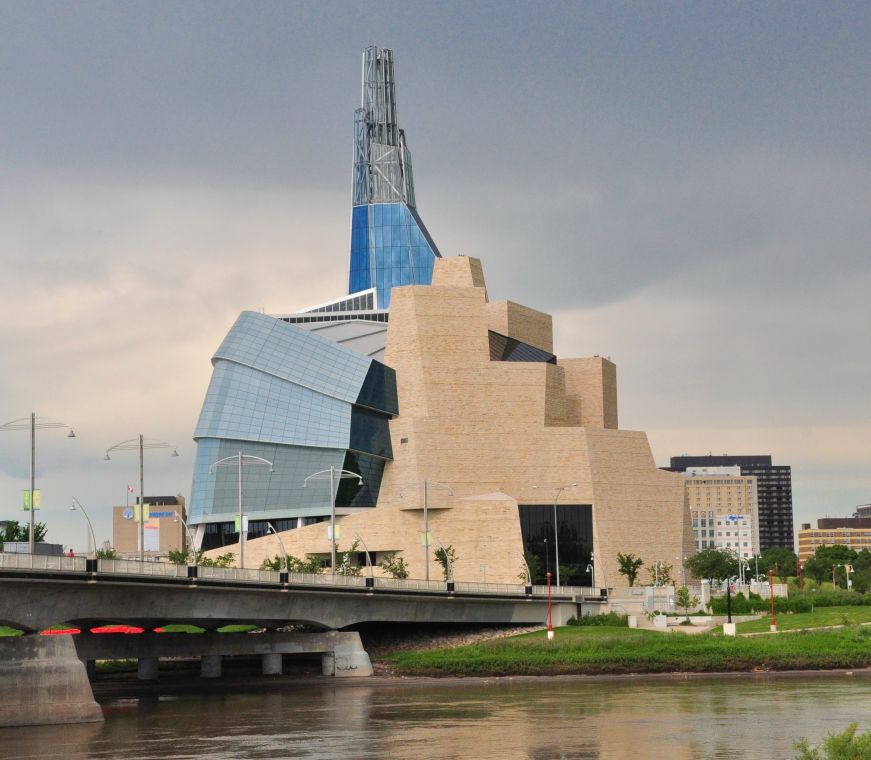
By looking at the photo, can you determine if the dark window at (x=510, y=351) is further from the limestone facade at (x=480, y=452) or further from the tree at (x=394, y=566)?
the tree at (x=394, y=566)

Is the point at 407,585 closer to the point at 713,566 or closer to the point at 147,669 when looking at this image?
the point at 147,669

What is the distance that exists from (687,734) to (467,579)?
79.1 m

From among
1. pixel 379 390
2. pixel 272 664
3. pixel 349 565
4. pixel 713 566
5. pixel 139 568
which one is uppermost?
pixel 379 390

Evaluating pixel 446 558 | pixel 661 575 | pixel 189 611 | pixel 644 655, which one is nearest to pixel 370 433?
pixel 446 558

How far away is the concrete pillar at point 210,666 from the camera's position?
10062cm

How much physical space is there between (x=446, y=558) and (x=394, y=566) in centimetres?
477

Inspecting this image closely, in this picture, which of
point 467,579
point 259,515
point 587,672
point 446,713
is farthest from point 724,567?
point 446,713

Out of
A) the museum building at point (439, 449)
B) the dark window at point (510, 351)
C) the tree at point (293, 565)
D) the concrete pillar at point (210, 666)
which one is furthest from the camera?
the dark window at point (510, 351)

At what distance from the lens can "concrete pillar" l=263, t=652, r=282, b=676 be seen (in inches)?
3856

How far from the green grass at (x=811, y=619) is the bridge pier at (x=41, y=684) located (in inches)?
2095

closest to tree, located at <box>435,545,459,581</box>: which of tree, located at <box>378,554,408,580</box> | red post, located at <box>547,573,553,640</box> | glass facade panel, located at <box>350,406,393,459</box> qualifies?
tree, located at <box>378,554,408,580</box>

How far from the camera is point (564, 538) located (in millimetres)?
143000

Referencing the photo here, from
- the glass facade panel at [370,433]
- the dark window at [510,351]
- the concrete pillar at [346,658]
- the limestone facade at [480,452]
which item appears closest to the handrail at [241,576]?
the concrete pillar at [346,658]

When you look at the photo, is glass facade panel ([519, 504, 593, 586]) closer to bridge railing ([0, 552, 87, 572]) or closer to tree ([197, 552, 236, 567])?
tree ([197, 552, 236, 567])
